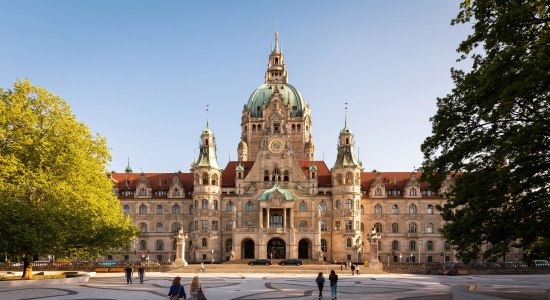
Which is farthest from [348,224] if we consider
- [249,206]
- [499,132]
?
[499,132]

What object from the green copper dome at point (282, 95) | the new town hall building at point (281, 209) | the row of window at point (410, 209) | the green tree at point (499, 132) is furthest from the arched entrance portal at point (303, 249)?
the green tree at point (499, 132)

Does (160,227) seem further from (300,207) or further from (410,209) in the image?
(410,209)

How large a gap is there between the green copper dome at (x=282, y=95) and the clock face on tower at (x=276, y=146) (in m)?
16.7

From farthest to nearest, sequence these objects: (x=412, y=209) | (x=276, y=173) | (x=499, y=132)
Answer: (x=412, y=209), (x=276, y=173), (x=499, y=132)

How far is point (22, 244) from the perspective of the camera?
124 ft

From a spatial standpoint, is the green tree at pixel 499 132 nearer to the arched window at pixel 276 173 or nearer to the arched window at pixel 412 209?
the arched window at pixel 276 173

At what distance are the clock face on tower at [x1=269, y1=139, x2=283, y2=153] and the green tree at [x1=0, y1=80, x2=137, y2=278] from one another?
5350 cm

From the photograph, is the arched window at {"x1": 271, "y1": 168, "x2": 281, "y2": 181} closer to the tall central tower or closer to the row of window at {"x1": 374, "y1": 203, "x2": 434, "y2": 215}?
the tall central tower

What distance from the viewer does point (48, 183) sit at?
39531 millimetres

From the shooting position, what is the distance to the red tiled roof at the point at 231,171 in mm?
99125

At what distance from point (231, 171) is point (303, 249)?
21.0m

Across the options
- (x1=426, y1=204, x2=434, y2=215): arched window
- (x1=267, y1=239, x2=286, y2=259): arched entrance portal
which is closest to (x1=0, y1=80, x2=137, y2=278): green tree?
(x1=267, y1=239, x2=286, y2=259): arched entrance portal

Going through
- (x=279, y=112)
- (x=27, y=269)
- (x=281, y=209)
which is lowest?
(x=27, y=269)

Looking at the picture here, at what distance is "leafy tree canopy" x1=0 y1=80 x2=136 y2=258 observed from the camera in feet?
124
